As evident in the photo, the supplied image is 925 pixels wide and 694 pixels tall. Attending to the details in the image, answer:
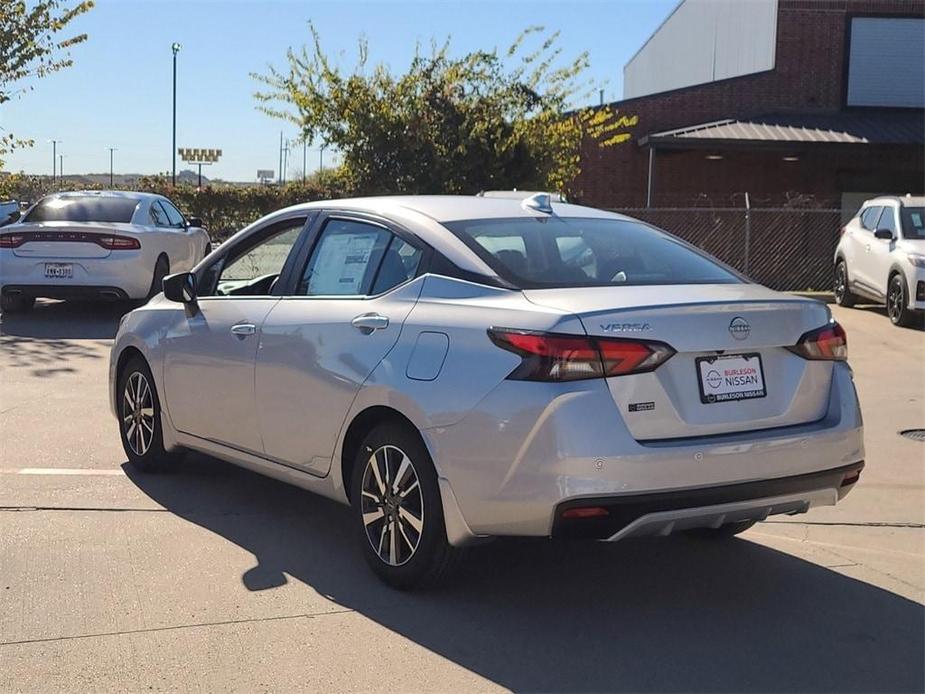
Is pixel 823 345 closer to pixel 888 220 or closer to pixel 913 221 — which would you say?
pixel 913 221

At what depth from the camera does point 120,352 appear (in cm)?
674

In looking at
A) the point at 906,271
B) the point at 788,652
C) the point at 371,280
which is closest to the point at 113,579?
the point at 371,280

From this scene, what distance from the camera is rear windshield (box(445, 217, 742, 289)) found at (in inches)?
183

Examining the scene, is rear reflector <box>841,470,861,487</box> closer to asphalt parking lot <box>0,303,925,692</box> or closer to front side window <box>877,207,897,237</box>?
asphalt parking lot <box>0,303,925,692</box>

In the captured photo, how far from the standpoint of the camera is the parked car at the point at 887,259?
14.1 meters

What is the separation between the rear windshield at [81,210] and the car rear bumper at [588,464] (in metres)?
10.4

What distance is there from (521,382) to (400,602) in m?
1.15

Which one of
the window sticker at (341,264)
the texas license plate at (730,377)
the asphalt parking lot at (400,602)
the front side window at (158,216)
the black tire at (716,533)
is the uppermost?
the front side window at (158,216)

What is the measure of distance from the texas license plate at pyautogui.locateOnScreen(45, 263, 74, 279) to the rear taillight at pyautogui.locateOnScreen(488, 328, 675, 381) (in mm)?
10142

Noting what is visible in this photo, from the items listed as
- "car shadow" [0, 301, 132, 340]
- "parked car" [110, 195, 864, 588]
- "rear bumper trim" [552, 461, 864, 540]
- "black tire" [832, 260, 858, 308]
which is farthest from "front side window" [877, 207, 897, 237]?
"rear bumper trim" [552, 461, 864, 540]

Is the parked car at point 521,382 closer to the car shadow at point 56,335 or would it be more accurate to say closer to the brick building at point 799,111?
the car shadow at point 56,335

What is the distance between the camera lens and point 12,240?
13102 millimetres

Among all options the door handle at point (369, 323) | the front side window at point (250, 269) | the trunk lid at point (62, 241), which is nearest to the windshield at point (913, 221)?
the trunk lid at point (62, 241)

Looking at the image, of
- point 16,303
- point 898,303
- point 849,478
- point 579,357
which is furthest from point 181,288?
point 898,303
